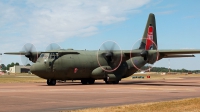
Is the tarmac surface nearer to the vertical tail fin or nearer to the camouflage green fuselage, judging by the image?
the camouflage green fuselage

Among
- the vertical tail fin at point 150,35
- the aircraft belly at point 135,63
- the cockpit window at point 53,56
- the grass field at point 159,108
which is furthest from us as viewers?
the vertical tail fin at point 150,35

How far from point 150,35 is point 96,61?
1143 cm

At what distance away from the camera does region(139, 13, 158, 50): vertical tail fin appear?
48.8 metres

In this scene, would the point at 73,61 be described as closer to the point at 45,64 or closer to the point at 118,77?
the point at 45,64

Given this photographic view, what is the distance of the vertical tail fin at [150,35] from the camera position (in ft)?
160

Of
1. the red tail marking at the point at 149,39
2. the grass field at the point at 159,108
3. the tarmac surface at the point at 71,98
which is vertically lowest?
the grass field at the point at 159,108

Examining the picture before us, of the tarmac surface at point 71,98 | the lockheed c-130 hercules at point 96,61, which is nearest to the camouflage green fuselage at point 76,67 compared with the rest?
the lockheed c-130 hercules at point 96,61

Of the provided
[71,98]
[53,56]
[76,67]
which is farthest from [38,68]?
[71,98]

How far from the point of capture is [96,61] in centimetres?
4353

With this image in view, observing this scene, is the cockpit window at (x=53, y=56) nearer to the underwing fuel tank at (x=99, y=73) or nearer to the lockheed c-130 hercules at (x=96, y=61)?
the lockheed c-130 hercules at (x=96, y=61)

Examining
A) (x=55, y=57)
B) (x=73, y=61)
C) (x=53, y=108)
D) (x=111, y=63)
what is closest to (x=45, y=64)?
(x=55, y=57)

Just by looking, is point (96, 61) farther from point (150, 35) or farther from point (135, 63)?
point (150, 35)

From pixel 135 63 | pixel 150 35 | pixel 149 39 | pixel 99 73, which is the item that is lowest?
pixel 99 73

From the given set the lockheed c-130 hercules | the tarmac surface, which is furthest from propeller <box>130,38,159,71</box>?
the tarmac surface
